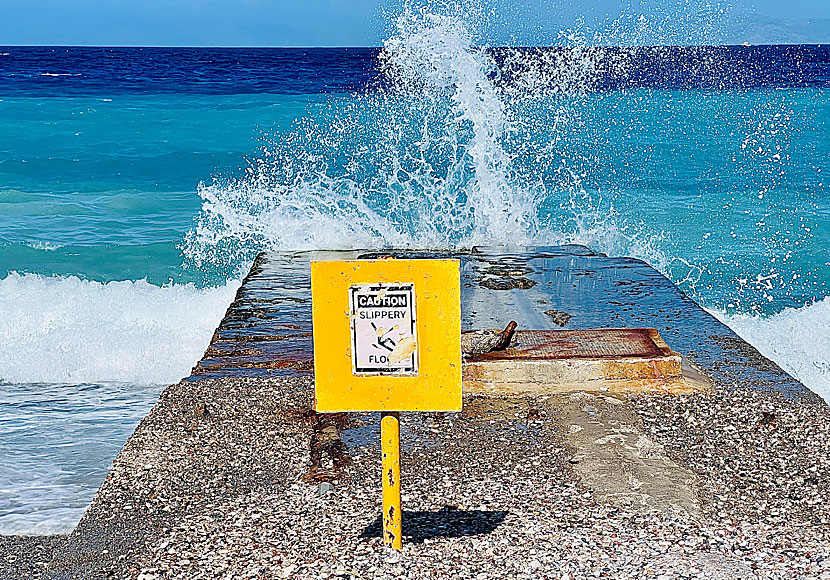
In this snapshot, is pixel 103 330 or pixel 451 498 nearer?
pixel 451 498

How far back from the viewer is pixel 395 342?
2479 millimetres

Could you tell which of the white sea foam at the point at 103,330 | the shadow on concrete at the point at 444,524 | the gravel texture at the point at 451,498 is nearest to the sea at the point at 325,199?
the white sea foam at the point at 103,330

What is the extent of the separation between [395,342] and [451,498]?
2.53ft

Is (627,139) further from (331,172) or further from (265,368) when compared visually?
(265,368)

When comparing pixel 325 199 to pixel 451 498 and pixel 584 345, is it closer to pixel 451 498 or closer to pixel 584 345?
pixel 584 345

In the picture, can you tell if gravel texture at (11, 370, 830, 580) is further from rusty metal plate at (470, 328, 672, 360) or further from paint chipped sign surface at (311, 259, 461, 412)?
paint chipped sign surface at (311, 259, 461, 412)

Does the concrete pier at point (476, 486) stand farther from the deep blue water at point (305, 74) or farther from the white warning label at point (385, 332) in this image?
the deep blue water at point (305, 74)

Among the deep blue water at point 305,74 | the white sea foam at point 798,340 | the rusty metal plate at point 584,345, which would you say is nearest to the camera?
the rusty metal plate at point 584,345

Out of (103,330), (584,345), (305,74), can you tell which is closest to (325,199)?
(103,330)

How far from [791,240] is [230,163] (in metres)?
11.9

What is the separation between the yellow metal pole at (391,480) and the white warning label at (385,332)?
0.53 ft

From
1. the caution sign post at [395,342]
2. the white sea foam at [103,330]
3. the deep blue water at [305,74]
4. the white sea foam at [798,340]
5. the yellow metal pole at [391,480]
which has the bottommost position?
the white sea foam at [798,340]

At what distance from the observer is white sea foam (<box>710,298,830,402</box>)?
19.4 ft

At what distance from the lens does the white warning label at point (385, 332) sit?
2477mm
